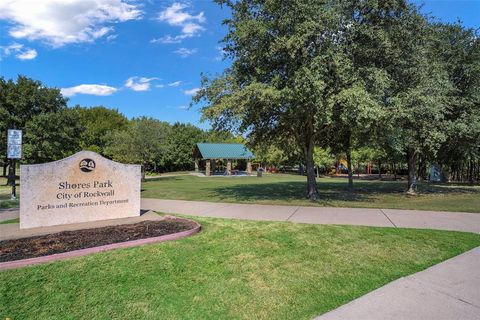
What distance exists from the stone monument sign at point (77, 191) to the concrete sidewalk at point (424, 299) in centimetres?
654

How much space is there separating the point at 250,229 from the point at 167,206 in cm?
546

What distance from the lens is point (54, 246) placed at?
6.12m

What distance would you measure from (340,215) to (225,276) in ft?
19.6

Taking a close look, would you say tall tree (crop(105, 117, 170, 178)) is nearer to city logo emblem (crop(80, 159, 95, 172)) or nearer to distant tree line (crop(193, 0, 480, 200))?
distant tree line (crop(193, 0, 480, 200))

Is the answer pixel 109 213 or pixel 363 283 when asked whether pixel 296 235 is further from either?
pixel 109 213

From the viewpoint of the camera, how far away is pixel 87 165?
342 inches

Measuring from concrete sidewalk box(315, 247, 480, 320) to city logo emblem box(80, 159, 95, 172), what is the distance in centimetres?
673

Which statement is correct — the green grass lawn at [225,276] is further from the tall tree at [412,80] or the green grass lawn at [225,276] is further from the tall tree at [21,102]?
the tall tree at [21,102]

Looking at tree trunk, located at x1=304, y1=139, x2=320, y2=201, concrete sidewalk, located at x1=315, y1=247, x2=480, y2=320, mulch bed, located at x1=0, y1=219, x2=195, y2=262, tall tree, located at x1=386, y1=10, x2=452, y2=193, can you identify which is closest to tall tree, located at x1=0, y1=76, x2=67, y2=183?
tree trunk, located at x1=304, y1=139, x2=320, y2=201

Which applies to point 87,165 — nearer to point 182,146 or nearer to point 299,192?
point 299,192

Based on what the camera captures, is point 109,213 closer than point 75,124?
Yes

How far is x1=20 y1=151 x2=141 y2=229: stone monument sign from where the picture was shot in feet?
25.6

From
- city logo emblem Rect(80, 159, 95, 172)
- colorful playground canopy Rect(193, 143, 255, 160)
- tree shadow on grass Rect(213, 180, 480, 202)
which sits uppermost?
colorful playground canopy Rect(193, 143, 255, 160)

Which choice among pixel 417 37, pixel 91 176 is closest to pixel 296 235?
pixel 91 176
